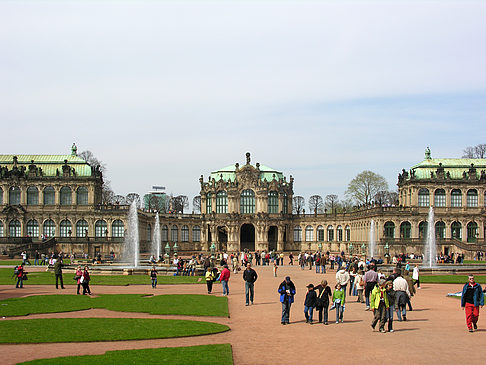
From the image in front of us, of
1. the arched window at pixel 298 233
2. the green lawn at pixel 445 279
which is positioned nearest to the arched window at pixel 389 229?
the arched window at pixel 298 233

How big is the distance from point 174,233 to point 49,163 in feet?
83.5

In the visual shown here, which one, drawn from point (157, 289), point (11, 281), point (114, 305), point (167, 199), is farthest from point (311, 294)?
point (167, 199)

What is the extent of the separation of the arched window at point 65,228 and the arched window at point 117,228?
6.55 m

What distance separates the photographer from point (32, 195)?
332 feet

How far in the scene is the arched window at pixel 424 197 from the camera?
338 ft

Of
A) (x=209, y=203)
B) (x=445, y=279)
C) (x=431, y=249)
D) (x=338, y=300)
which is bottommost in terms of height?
(x=445, y=279)

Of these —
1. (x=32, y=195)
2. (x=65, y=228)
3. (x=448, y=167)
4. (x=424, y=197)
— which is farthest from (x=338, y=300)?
(x=448, y=167)

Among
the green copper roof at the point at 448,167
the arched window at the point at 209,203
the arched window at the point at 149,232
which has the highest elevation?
the green copper roof at the point at 448,167

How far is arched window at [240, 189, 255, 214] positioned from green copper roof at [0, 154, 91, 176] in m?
27.7

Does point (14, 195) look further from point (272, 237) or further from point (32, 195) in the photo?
point (272, 237)

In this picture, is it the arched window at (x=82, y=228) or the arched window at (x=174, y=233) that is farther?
the arched window at (x=174, y=233)

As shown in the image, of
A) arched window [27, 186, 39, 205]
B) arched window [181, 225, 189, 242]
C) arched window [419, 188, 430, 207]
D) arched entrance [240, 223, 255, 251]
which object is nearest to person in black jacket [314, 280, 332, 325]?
arched window [419, 188, 430, 207]

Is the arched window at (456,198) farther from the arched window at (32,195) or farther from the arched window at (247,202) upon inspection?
the arched window at (32,195)

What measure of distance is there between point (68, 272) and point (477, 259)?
180 feet
